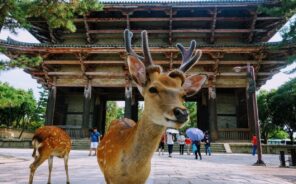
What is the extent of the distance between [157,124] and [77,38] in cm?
2014

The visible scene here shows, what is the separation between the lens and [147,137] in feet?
7.48

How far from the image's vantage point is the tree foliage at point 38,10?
9203 mm

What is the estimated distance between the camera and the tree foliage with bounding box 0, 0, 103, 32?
9.20 m

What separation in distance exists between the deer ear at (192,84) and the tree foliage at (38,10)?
851cm

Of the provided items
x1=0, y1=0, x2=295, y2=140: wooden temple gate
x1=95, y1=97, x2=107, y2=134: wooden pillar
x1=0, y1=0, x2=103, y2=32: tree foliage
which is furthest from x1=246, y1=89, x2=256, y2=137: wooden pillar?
x1=0, y1=0, x2=103, y2=32: tree foliage

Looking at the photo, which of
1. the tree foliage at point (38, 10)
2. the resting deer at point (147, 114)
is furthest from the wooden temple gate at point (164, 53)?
the resting deer at point (147, 114)

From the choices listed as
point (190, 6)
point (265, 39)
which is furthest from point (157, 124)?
point (265, 39)

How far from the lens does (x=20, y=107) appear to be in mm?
38656

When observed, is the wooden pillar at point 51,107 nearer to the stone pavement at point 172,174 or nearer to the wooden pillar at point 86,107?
the wooden pillar at point 86,107

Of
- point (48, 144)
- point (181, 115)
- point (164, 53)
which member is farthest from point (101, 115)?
point (181, 115)

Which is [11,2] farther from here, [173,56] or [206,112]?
[206,112]

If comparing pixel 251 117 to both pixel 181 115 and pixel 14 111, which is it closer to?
pixel 181 115

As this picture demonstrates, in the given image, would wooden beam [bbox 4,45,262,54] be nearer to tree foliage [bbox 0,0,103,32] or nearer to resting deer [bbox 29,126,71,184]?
tree foliage [bbox 0,0,103,32]

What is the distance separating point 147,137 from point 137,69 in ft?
1.86
